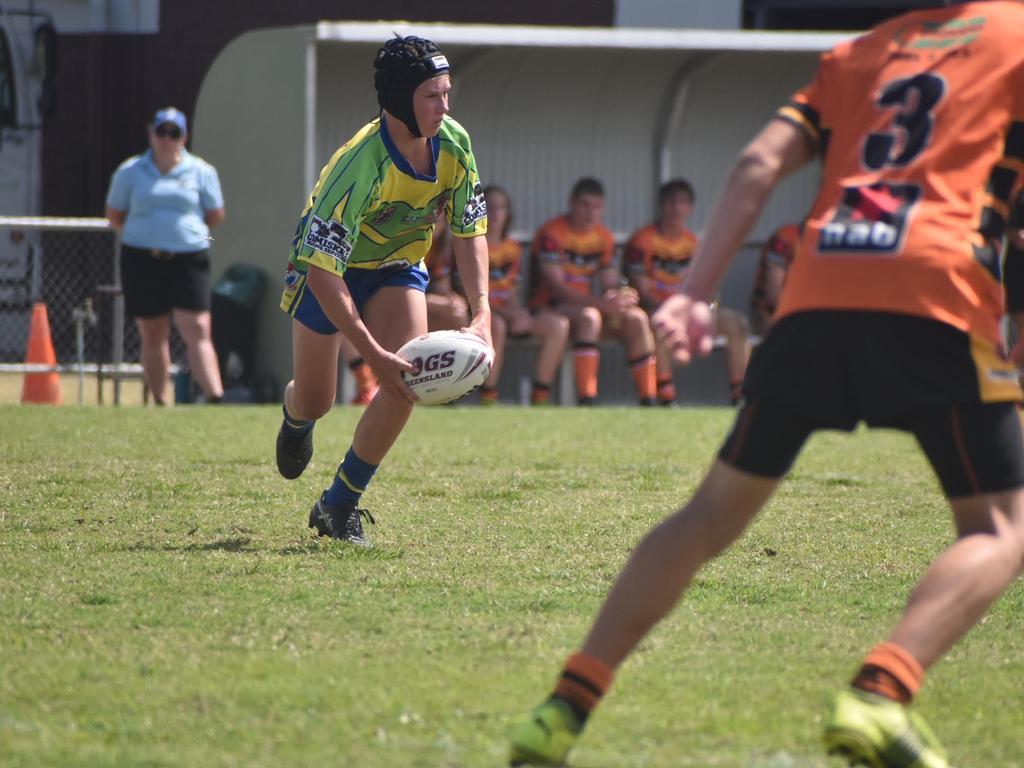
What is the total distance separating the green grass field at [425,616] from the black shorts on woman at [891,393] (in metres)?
0.62

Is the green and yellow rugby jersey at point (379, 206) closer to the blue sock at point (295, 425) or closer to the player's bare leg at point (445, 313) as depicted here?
the blue sock at point (295, 425)

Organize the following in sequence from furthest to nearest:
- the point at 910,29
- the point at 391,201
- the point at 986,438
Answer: the point at 391,201 → the point at 910,29 → the point at 986,438

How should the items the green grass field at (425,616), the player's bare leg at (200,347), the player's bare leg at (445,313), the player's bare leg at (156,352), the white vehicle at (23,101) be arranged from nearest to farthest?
the green grass field at (425,616)
the player's bare leg at (200,347)
the player's bare leg at (156,352)
the player's bare leg at (445,313)
the white vehicle at (23,101)

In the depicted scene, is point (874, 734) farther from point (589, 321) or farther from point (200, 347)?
point (589, 321)

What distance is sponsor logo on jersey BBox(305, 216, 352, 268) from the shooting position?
5672 mm

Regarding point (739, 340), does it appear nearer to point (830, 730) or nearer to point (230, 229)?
point (230, 229)

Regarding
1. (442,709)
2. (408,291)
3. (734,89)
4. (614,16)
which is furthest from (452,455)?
(614,16)

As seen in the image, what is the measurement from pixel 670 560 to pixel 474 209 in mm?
2931

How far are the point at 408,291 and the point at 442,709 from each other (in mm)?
2663

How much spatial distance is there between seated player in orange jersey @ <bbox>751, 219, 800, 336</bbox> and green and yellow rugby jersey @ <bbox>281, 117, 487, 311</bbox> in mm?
8473

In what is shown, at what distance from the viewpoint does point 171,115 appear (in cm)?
1208

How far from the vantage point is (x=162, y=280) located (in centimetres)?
1201

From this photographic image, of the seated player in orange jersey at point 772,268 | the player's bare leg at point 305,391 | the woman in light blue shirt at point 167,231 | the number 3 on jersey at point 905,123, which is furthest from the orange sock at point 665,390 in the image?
the number 3 on jersey at point 905,123

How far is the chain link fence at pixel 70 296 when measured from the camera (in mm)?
13680
